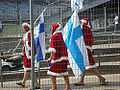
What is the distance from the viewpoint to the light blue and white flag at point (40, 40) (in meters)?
9.38

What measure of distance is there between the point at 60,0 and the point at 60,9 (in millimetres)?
2064

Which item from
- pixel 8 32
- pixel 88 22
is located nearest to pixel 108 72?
pixel 88 22

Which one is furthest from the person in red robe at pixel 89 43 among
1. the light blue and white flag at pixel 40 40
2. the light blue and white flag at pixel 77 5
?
the light blue and white flag at pixel 40 40

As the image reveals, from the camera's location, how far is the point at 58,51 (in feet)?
33.1

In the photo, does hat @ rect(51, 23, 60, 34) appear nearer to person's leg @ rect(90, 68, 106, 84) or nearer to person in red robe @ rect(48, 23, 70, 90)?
person in red robe @ rect(48, 23, 70, 90)

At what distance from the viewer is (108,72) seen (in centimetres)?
1209

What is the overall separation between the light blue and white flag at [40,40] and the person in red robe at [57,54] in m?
0.43

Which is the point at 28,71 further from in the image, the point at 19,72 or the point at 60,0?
the point at 60,0

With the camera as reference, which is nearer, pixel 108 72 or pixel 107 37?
pixel 108 72

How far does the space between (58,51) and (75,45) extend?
111 centimetres

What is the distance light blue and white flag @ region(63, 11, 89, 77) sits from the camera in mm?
9039

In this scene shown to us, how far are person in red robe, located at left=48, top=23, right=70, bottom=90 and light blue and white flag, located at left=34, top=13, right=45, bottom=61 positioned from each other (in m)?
0.43

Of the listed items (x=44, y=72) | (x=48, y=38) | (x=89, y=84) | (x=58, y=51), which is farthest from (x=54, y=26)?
(x=44, y=72)

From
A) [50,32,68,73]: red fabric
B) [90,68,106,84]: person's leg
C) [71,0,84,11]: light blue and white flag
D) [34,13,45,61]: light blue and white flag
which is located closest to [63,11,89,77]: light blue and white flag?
[71,0,84,11]: light blue and white flag
